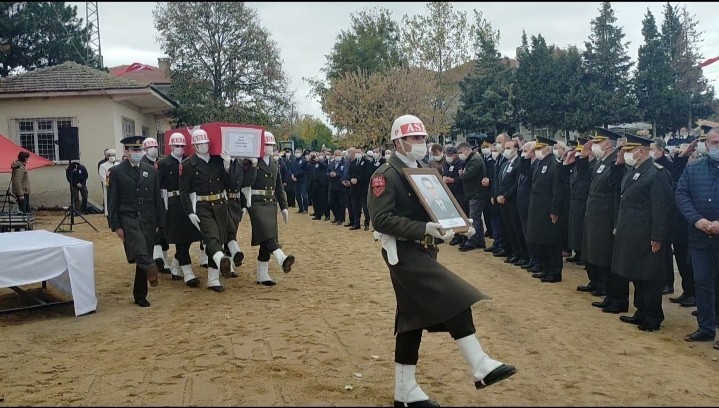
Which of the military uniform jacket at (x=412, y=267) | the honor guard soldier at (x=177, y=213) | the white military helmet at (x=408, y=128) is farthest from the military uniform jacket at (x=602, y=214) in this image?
the honor guard soldier at (x=177, y=213)

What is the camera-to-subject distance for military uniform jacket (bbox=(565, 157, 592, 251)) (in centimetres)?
916

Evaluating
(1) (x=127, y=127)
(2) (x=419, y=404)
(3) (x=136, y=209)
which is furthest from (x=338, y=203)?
(2) (x=419, y=404)

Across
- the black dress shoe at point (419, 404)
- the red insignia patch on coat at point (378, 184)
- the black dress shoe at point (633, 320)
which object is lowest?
the black dress shoe at point (633, 320)

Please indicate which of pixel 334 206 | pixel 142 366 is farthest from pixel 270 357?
pixel 334 206

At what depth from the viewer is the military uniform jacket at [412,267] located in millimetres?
4312

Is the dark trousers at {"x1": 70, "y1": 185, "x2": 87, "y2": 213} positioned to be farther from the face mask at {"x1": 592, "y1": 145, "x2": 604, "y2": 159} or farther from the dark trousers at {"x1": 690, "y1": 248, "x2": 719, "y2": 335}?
the dark trousers at {"x1": 690, "y1": 248, "x2": 719, "y2": 335}

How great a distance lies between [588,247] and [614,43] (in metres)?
39.0

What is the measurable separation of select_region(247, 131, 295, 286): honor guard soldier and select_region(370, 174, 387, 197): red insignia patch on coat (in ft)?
14.9

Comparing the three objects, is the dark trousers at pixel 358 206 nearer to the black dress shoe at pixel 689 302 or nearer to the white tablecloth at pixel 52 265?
the white tablecloth at pixel 52 265

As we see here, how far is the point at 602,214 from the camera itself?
791 centimetres

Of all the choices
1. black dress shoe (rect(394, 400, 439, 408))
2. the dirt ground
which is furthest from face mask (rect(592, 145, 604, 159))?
black dress shoe (rect(394, 400, 439, 408))

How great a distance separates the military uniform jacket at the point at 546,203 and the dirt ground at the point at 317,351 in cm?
72

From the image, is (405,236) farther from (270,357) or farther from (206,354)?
(206,354)

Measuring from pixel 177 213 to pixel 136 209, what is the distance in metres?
1.49
